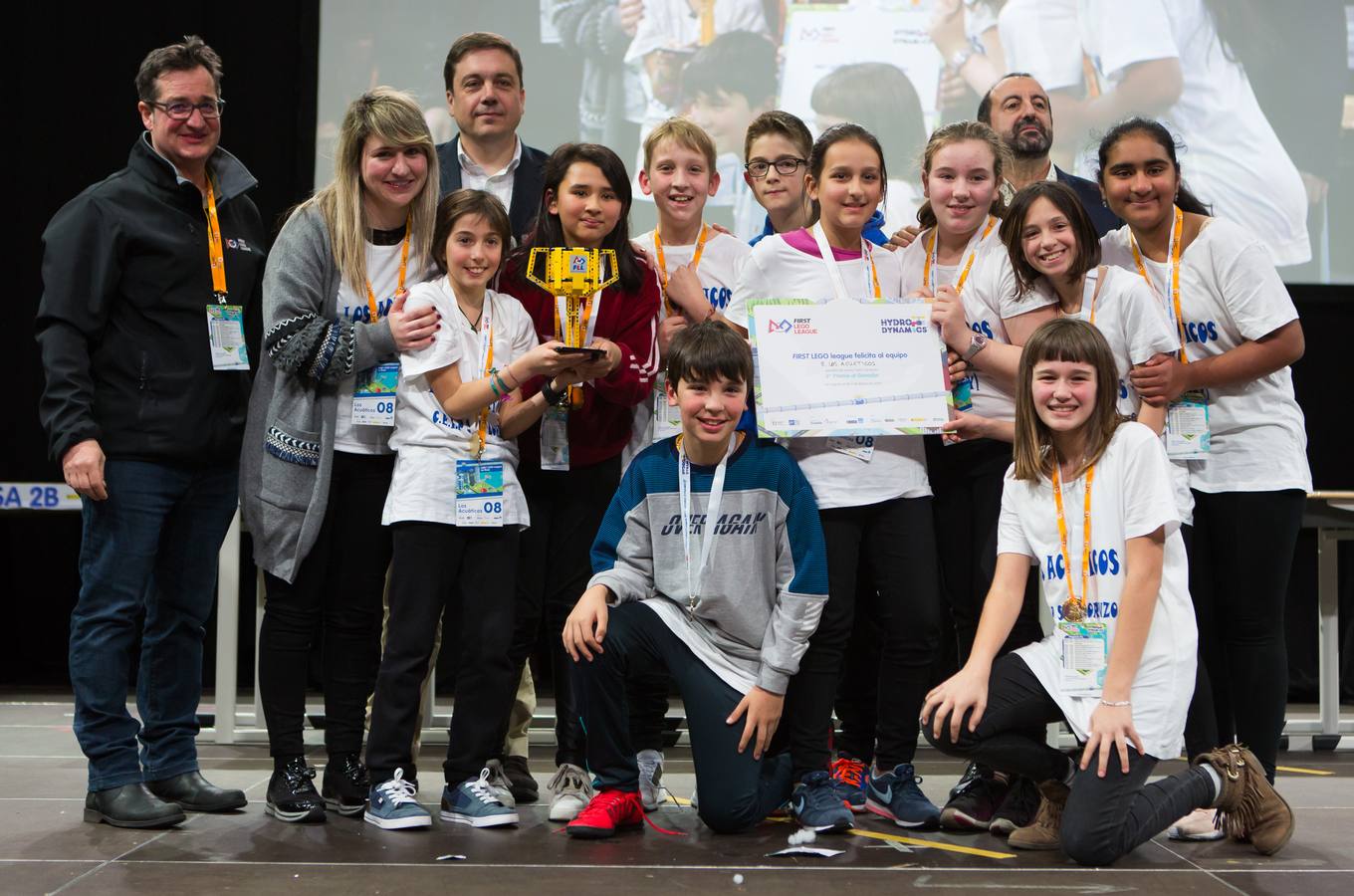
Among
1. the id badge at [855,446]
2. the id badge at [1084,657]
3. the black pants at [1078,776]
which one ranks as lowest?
the black pants at [1078,776]

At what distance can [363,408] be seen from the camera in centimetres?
305

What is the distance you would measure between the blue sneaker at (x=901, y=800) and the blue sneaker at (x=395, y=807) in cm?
108

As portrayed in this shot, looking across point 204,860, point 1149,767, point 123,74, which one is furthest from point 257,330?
point 1149,767

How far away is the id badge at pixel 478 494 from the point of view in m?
2.97

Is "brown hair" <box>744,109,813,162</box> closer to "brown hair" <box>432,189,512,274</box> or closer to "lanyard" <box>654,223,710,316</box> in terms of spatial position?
"lanyard" <box>654,223,710,316</box>

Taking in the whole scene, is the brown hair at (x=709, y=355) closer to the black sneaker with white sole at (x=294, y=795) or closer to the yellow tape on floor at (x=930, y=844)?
the yellow tape on floor at (x=930, y=844)

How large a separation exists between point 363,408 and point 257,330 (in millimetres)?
3025

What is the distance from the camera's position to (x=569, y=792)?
124 inches

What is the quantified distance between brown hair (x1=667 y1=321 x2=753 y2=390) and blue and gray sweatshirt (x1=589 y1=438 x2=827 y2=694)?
201 millimetres

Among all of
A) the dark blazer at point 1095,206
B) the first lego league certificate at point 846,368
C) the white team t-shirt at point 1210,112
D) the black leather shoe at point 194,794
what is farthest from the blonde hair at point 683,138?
the white team t-shirt at point 1210,112

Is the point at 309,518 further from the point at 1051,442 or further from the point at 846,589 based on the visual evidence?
the point at 1051,442

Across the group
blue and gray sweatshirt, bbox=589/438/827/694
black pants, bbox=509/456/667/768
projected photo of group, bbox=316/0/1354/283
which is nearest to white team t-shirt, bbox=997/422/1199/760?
blue and gray sweatshirt, bbox=589/438/827/694

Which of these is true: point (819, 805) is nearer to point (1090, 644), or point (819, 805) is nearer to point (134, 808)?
point (1090, 644)

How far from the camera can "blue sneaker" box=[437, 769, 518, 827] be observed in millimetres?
3000
